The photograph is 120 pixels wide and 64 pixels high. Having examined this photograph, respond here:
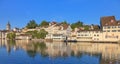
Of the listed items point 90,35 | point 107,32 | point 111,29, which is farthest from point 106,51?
point 90,35

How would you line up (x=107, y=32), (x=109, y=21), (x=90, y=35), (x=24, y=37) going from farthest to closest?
(x=24, y=37) < (x=90, y=35) < (x=109, y=21) < (x=107, y=32)

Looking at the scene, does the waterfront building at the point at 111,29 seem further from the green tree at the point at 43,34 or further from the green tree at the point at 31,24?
the green tree at the point at 31,24

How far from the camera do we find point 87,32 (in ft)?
287

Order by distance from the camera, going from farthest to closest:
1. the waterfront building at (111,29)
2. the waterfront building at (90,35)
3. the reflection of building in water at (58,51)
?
the waterfront building at (90,35)
the waterfront building at (111,29)
the reflection of building in water at (58,51)

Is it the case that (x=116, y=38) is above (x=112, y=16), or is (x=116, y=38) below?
below

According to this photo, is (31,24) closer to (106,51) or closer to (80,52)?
(106,51)

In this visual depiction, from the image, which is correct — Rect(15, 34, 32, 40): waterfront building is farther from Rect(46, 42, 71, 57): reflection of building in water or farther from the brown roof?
Rect(46, 42, 71, 57): reflection of building in water

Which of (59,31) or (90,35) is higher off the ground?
(59,31)

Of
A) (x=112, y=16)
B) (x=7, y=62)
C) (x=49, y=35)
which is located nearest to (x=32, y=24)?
(x=49, y=35)

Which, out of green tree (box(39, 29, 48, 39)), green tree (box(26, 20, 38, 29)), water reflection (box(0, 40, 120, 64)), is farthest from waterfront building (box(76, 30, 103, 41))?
green tree (box(26, 20, 38, 29))

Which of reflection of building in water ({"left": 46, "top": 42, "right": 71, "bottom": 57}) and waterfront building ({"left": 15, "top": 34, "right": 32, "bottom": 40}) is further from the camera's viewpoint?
waterfront building ({"left": 15, "top": 34, "right": 32, "bottom": 40})

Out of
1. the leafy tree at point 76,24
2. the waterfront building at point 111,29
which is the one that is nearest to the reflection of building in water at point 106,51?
the waterfront building at point 111,29

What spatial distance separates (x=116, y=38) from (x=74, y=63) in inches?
2033

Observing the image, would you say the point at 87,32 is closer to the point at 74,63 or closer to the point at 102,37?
the point at 102,37
